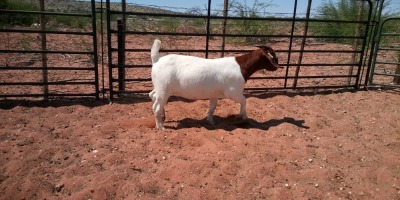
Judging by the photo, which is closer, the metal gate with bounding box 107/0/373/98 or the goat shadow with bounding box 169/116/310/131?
the goat shadow with bounding box 169/116/310/131

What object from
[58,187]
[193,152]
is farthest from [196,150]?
[58,187]

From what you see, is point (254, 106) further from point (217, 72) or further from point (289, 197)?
point (289, 197)

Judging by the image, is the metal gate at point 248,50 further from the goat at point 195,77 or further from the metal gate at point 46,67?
the goat at point 195,77

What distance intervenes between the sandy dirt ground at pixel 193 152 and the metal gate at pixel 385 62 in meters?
2.14

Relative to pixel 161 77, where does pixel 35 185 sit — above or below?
below

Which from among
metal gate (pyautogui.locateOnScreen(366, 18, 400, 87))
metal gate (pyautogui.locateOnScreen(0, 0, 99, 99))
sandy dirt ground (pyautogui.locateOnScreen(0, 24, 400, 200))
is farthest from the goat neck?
metal gate (pyautogui.locateOnScreen(366, 18, 400, 87))

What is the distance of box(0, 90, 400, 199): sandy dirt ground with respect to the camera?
322 centimetres

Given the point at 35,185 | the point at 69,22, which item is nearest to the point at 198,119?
the point at 35,185

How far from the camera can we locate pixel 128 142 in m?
4.18

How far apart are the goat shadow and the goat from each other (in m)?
0.35

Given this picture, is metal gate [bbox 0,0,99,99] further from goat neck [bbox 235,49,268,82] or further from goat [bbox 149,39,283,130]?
goat neck [bbox 235,49,268,82]

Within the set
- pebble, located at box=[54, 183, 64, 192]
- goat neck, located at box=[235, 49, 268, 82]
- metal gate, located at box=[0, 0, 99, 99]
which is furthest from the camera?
metal gate, located at box=[0, 0, 99, 99]

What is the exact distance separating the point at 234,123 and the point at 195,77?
41.5 inches

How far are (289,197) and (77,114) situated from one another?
364 cm
